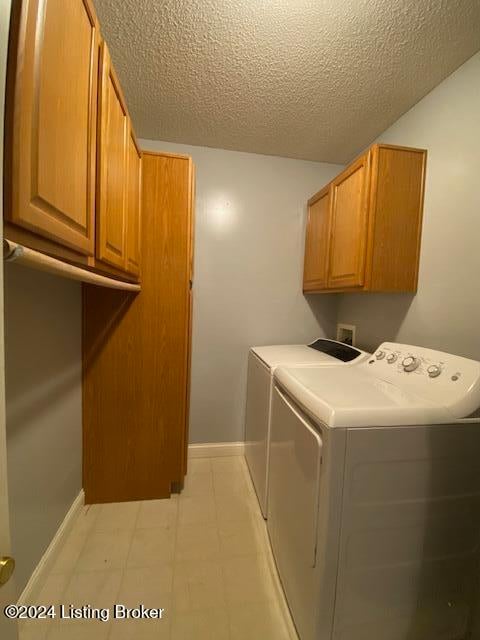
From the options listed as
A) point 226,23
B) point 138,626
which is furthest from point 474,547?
point 226,23

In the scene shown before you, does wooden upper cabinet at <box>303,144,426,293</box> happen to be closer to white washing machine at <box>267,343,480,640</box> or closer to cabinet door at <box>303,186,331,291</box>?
cabinet door at <box>303,186,331,291</box>

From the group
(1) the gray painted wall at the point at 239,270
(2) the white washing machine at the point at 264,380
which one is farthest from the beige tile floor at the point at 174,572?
(1) the gray painted wall at the point at 239,270

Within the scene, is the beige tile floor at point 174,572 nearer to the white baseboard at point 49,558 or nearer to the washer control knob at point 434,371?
the white baseboard at point 49,558

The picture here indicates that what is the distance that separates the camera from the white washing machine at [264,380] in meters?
1.49

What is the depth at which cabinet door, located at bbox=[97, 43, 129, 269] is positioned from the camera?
85 cm

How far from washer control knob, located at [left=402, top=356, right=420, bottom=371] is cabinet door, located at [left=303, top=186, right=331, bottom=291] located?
76cm

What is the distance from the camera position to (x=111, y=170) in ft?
3.13

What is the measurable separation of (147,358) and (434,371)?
57.7 inches

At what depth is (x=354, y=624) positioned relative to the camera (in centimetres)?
86

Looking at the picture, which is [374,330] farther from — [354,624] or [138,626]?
[138,626]

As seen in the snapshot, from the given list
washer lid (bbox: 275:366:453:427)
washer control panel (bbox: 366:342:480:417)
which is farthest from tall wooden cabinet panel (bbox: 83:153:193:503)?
washer control panel (bbox: 366:342:480:417)

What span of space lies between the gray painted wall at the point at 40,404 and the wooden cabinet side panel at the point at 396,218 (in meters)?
1.62

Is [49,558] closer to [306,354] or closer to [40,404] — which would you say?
[40,404]

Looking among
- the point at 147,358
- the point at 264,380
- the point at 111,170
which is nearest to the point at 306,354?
the point at 264,380
